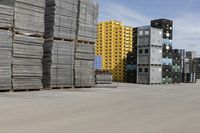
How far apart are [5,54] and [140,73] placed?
14276 mm

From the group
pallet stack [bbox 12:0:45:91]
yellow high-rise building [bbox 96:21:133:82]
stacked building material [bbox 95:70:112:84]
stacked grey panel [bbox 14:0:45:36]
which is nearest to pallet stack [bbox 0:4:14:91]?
pallet stack [bbox 12:0:45:91]

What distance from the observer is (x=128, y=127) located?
6.96m

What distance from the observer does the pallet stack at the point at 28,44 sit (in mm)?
15555

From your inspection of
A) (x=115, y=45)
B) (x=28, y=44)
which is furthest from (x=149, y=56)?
(x=28, y=44)

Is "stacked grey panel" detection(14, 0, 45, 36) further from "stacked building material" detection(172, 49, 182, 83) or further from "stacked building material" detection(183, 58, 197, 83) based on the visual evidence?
"stacked building material" detection(183, 58, 197, 83)

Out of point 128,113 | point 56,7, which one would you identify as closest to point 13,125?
point 128,113

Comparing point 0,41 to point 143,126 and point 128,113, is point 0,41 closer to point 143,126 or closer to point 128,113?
point 128,113

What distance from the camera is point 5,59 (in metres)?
15.1

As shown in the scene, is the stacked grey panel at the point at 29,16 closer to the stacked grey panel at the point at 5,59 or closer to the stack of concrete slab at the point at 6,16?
the stack of concrete slab at the point at 6,16

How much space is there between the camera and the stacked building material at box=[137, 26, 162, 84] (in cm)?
2678

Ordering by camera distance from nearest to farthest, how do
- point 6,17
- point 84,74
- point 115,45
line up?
point 6,17
point 84,74
point 115,45

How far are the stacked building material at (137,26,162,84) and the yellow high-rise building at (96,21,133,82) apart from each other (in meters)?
2.24

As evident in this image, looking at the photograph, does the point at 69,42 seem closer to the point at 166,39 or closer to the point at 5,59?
the point at 5,59

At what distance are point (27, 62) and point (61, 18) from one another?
3085mm
